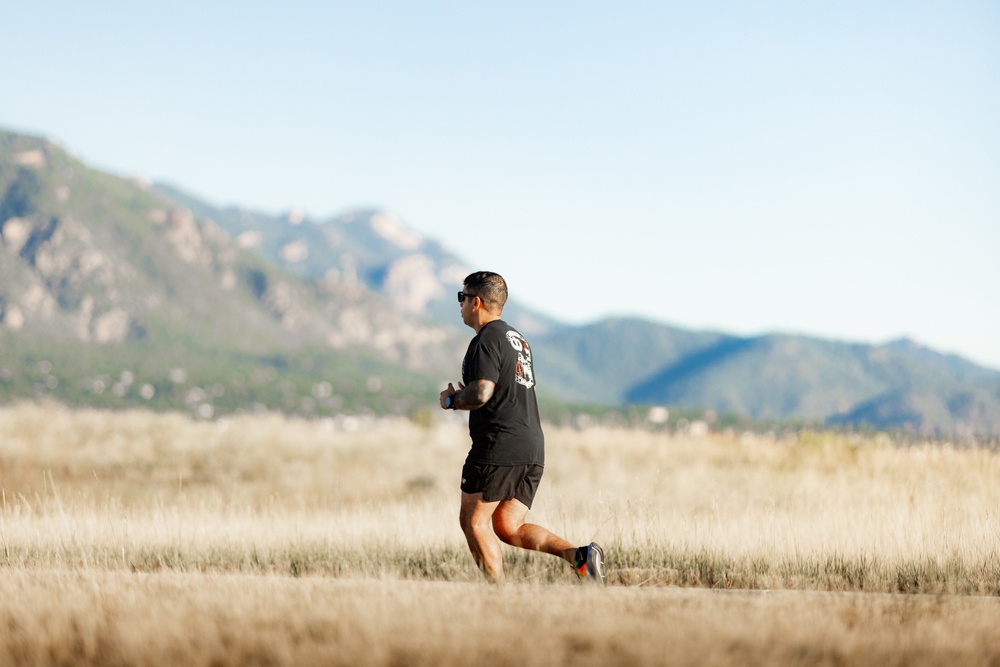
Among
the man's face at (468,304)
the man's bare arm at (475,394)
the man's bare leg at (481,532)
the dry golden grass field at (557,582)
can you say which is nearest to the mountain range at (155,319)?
the dry golden grass field at (557,582)

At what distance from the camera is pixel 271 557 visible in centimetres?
918

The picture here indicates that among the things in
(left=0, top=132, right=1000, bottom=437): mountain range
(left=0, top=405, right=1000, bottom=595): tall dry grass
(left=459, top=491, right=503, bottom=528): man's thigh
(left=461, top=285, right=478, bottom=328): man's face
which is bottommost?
(left=0, top=405, right=1000, bottom=595): tall dry grass

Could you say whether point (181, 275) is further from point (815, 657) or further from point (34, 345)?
point (815, 657)

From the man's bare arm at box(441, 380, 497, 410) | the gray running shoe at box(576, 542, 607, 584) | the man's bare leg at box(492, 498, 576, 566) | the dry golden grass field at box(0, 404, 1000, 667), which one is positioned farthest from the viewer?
the man's bare leg at box(492, 498, 576, 566)

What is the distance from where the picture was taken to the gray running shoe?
6566 mm

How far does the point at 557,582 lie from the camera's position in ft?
24.7

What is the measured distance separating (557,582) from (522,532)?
83cm

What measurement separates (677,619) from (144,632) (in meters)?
2.46

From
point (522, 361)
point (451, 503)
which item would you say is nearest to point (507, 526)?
point (522, 361)

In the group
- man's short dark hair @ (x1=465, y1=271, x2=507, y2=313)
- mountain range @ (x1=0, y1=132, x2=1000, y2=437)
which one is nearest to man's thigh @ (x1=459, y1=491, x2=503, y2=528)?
man's short dark hair @ (x1=465, y1=271, x2=507, y2=313)

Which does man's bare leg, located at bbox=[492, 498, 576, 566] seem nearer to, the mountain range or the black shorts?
the black shorts

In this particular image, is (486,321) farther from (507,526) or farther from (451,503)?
(451,503)

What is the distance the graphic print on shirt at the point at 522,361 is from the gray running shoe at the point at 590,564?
1.10 m

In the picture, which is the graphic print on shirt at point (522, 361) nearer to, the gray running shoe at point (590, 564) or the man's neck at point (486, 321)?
the man's neck at point (486, 321)
